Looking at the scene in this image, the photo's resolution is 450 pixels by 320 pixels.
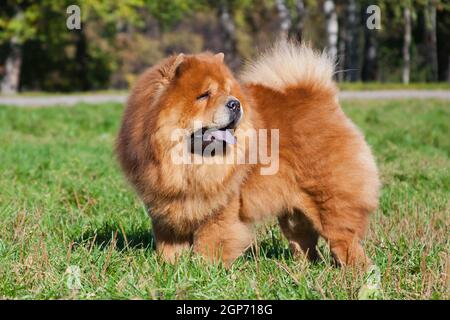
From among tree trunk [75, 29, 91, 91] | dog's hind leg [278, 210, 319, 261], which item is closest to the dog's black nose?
dog's hind leg [278, 210, 319, 261]

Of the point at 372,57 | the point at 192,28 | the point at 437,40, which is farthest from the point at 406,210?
the point at 192,28

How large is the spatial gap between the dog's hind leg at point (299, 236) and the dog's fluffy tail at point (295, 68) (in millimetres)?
867

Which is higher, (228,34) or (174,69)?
(228,34)

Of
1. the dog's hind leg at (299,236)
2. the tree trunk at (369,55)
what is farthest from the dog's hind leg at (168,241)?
the tree trunk at (369,55)

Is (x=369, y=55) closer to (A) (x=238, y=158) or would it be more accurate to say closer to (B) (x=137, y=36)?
(B) (x=137, y=36)

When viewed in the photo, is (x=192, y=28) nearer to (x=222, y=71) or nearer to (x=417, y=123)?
(x=417, y=123)

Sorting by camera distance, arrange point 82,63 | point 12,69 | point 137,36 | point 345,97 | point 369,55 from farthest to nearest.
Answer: point 137,36, point 82,63, point 369,55, point 12,69, point 345,97

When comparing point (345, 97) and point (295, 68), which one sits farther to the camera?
point (345, 97)

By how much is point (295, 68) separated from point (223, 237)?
121cm

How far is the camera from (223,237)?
383 cm

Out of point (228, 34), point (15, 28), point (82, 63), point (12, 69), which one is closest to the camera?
point (15, 28)

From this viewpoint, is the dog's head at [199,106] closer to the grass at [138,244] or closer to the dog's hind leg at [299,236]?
the grass at [138,244]

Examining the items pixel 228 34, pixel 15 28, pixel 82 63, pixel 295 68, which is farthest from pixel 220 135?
pixel 82 63

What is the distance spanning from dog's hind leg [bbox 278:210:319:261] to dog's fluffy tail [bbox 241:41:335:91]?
34.1 inches
